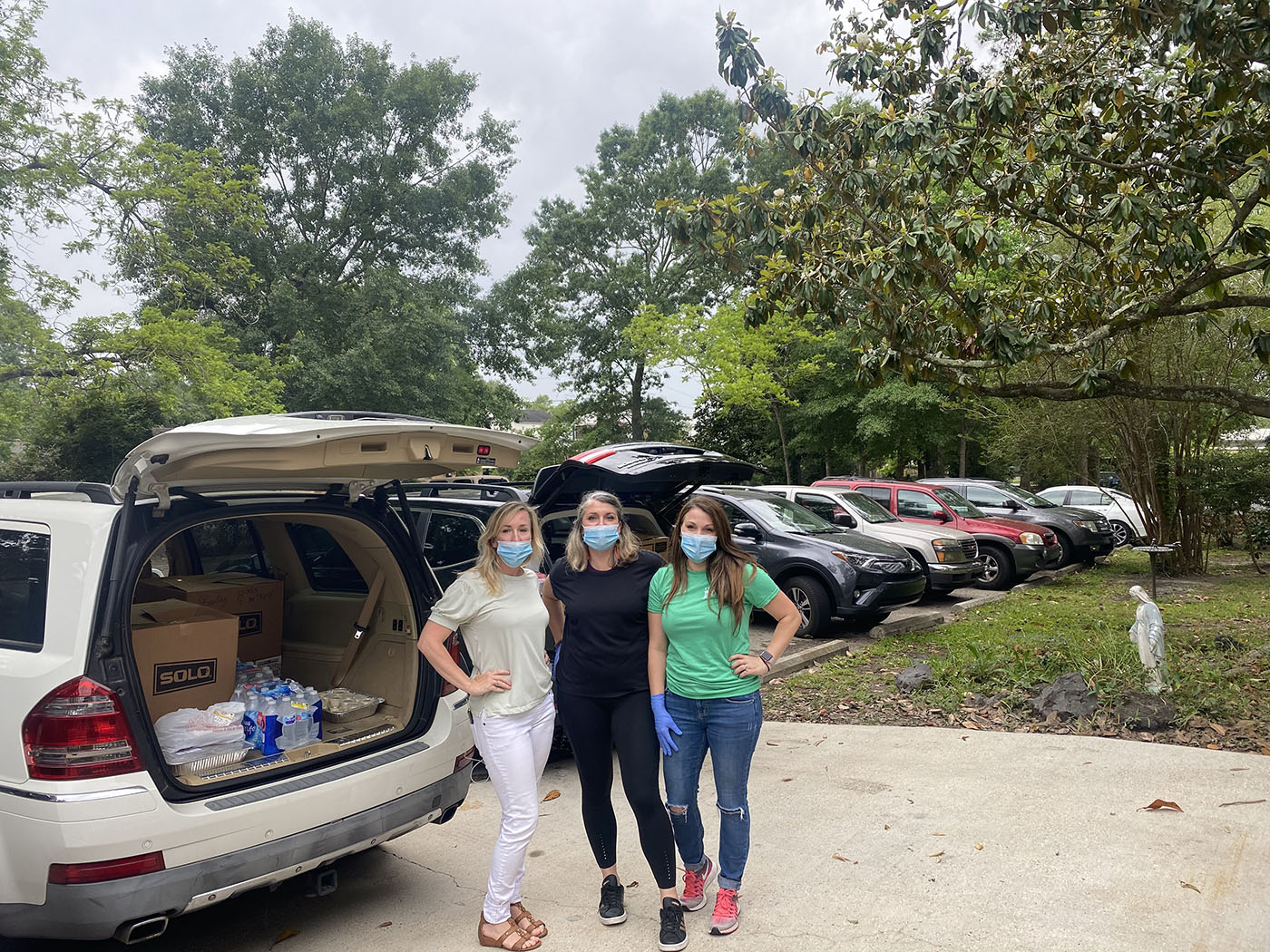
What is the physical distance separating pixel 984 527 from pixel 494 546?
12.2m

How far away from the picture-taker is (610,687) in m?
3.58

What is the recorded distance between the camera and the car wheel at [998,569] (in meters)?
14.0

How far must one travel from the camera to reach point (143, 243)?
63.6 feet

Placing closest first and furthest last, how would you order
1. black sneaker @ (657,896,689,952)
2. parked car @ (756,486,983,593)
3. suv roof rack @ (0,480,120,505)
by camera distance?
1. suv roof rack @ (0,480,120,505)
2. black sneaker @ (657,896,689,952)
3. parked car @ (756,486,983,593)

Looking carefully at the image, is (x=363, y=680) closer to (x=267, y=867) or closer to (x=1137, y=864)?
(x=267, y=867)

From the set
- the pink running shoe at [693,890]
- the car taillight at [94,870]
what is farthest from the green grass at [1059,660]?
the car taillight at [94,870]

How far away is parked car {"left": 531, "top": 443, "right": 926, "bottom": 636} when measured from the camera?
621 centimetres

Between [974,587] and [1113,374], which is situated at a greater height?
[1113,374]

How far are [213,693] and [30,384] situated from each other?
53.4 ft

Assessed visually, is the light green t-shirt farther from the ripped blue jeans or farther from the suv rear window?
the suv rear window

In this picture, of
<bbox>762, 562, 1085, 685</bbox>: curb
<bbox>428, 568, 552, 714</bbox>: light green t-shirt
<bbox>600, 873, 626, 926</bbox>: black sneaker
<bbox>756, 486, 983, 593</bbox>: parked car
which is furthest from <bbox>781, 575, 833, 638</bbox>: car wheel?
<bbox>428, 568, 552, 714</bbox>: light green t-shirt

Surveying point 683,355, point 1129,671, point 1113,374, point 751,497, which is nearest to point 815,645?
point 751,497

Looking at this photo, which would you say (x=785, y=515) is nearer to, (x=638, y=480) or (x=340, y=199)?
(x=638, y=480)

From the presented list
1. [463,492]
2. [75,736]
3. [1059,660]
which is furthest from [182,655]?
[1059,660]
